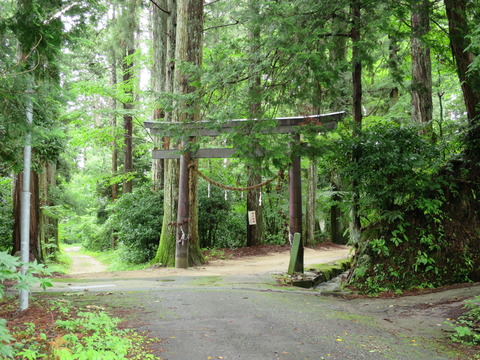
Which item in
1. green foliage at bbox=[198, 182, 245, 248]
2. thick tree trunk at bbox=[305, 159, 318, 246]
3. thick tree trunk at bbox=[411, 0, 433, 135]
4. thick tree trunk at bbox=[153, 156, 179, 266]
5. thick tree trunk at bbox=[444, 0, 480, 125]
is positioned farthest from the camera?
thick tree trunk at bbox=[305, 159, 318, 246]

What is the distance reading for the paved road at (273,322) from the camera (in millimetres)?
4156

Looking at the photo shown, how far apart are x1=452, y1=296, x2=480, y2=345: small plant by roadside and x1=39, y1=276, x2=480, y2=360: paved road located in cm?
23

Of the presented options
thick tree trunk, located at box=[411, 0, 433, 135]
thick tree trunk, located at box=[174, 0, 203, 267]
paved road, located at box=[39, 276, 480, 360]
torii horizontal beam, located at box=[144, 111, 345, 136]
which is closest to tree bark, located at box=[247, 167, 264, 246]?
thick tree trunk, located at box=[174, 0, 203, 267]

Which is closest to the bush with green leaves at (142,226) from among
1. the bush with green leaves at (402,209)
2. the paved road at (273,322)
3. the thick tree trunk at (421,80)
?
the paved road at (273,322)

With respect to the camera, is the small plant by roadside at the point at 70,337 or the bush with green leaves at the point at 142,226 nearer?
the small plant by roadside at the point at 70,337

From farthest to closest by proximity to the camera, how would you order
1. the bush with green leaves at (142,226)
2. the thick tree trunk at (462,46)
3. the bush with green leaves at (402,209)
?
the bush with green leaves at (142,226) < the bush with green leaves at (402,209) < the thick tree trunk at (462,46)

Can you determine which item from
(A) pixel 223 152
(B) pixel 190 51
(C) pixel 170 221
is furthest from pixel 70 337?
(B) pixel 190 51

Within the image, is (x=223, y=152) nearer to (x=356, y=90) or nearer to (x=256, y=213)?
(x=356, y=90)

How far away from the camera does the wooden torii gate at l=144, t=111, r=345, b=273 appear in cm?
847

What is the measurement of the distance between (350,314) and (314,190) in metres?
14.4

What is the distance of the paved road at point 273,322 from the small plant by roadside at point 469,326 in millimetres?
228

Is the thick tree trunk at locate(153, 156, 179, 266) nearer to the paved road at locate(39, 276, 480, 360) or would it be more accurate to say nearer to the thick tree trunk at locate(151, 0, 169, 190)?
the thick tree trunk at locate(151, 0, 169, 190)

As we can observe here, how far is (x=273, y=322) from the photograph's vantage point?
205 inches

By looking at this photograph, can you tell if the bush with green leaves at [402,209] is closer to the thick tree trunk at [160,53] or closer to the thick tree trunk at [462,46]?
the thick tree trunk at [462,46]
